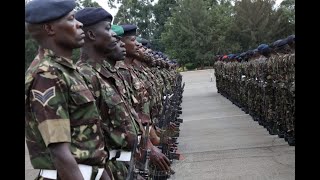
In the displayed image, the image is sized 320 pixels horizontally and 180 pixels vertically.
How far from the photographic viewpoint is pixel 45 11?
2393mm

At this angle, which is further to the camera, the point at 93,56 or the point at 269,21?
the point at 269,21

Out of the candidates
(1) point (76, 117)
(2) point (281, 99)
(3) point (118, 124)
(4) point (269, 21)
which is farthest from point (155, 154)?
(4) point (269, 21)

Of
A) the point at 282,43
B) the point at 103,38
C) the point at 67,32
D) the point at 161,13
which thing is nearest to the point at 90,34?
the point at 103,38

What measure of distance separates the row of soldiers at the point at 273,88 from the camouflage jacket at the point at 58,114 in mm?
6015

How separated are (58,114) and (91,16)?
48.8 inches

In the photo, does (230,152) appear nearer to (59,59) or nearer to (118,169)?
(118,169)

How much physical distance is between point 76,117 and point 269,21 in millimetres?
56324

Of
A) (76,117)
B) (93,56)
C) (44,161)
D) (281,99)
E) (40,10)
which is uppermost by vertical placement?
(40,10)

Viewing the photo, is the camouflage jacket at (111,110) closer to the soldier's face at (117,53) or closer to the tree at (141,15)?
the soldier's face at (117,53)

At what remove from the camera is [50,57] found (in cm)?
237

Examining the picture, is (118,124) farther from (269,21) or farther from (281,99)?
(269,21)

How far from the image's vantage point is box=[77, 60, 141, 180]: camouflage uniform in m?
2.84

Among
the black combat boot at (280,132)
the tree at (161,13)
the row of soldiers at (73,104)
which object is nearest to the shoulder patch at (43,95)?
the row of soldiers at (73,104)

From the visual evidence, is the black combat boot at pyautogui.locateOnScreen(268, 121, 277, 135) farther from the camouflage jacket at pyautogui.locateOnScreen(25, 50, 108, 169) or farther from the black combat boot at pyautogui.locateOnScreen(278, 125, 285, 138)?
the camouflage jacket at pyautogui.locateOnScreen(25, 50, 108, 169)
